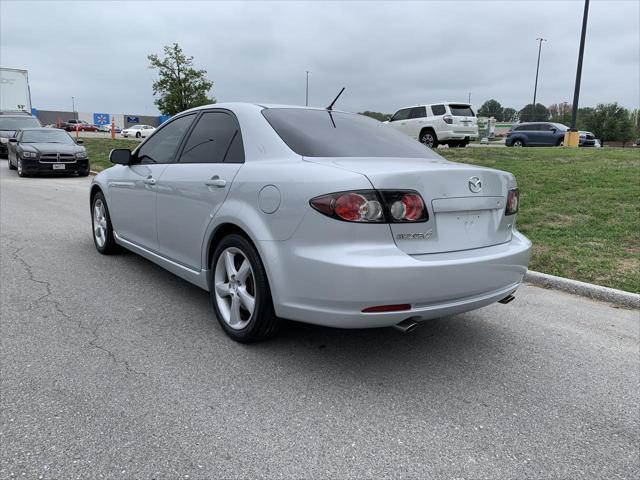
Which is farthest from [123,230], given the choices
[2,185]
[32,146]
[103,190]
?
[32,146]

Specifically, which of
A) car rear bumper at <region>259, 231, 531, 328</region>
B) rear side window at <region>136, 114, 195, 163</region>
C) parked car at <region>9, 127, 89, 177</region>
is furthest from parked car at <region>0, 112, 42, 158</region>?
car rear bumper at <region>259, 231, 531, 328</region>

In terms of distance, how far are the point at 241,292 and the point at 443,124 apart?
16.6m

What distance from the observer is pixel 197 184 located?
379 centimetres

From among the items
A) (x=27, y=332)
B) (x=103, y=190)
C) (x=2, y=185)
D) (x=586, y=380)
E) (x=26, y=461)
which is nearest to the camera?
(x=26, y=461)

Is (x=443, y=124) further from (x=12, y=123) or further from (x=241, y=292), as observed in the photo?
(x=12, y=123)

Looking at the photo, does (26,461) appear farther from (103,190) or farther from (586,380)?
(103,190)

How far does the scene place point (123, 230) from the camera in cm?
520

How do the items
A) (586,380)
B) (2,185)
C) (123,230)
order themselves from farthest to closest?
(2,185)
(123,230)
(586,380)

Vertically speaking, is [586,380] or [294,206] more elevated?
[294,206]

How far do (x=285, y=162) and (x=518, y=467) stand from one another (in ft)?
6.72

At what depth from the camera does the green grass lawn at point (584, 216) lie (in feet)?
17.9

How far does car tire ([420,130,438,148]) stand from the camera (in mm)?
18750

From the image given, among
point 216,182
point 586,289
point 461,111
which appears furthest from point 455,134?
point 216,182

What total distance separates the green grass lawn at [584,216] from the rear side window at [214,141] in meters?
3.64
